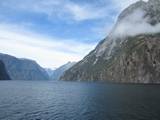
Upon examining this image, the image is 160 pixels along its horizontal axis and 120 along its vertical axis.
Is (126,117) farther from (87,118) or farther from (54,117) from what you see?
(54,117)

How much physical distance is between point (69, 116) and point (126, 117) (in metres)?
17.4

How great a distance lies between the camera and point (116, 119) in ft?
219

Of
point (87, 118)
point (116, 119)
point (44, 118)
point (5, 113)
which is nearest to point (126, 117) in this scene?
point (116, 119)

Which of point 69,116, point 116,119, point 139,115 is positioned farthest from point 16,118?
point 139,115

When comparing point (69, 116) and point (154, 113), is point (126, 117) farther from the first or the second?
point (69, 116)

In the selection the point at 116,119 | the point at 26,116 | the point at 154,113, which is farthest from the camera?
the point at 154,113

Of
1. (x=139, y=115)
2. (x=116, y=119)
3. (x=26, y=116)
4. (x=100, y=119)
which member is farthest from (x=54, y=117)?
(x=139, y=115)

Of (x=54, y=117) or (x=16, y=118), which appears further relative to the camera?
(x=54, y=117)

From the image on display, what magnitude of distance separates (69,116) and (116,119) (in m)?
15.1

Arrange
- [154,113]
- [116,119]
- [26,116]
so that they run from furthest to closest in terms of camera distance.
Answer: [154,113]
[26,116]
[116,119]

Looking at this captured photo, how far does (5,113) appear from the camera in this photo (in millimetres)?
74875

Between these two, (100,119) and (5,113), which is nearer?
(100,119)

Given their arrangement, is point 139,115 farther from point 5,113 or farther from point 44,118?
point 5,113

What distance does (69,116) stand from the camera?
7338 cm
